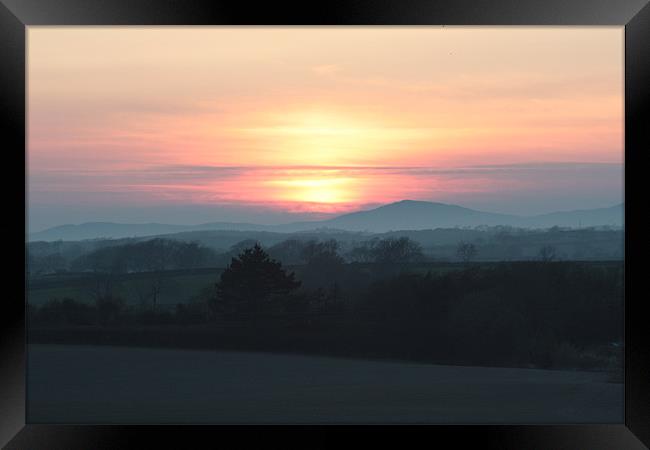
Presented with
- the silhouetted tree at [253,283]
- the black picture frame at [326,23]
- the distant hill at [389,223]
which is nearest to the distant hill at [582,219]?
the distant hill at [389,223]

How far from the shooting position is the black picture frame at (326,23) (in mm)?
2686

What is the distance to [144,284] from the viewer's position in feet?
45.9

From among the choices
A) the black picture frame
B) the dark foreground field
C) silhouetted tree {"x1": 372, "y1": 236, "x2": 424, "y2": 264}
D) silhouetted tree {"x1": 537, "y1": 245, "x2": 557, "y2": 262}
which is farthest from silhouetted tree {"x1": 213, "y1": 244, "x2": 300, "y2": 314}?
the black picture frame

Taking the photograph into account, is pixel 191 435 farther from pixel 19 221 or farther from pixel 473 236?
pixel 473 236

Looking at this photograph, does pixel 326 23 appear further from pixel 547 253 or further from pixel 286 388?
pixel 547 253

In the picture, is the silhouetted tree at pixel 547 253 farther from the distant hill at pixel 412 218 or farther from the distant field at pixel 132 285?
the distant field at pixel 132 285

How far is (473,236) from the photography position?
14508mm

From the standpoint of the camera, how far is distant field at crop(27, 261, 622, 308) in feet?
44.9

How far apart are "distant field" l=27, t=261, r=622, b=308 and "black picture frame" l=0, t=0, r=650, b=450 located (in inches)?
Answer: 425

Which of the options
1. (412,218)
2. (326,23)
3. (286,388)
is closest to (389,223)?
(412,218)

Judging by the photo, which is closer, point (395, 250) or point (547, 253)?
point (395, 250)

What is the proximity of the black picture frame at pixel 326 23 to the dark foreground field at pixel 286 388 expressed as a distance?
10064mm

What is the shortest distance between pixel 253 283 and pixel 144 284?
2046 mm

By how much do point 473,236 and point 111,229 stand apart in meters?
6.83
